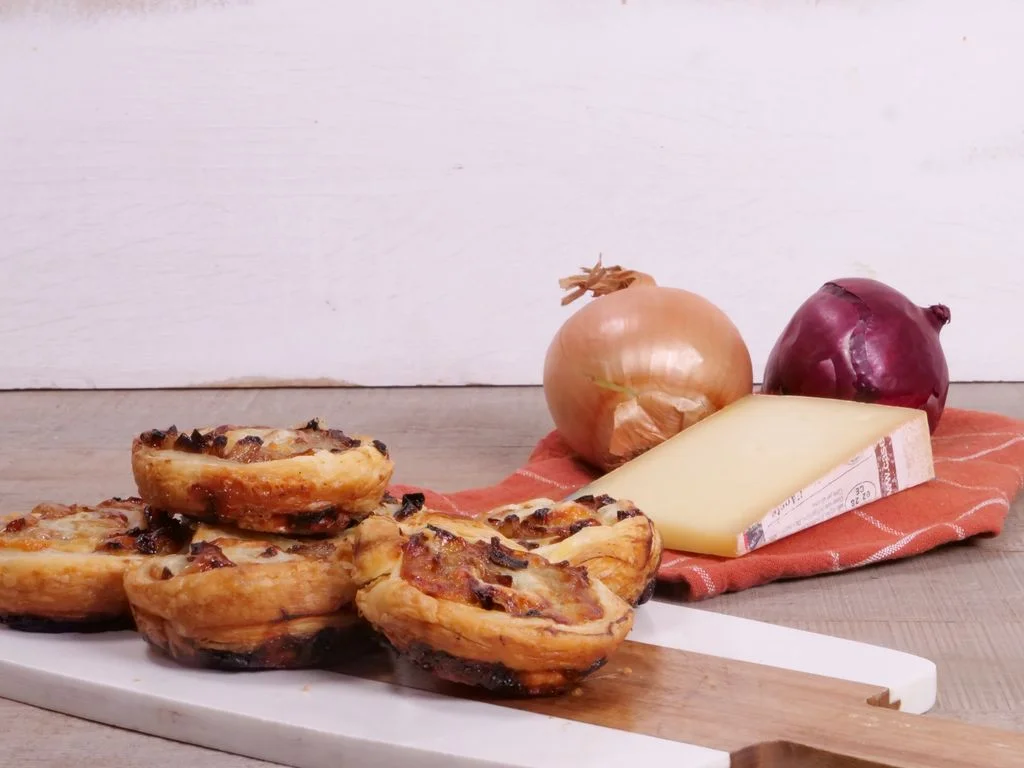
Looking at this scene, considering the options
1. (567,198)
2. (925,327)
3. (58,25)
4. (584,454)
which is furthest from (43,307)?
(925,327)

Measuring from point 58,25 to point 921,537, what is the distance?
212cm

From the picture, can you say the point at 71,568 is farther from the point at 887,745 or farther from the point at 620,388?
the point at 620,388

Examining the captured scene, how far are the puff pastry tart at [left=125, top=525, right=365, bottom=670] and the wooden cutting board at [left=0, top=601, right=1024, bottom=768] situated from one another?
0.9 inches

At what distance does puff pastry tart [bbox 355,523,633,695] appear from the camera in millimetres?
1060

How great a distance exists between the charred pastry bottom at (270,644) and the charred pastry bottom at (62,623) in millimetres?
89

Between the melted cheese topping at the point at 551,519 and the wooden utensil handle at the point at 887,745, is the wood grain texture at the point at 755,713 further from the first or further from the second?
the melted cheese topping at the point at 551,519

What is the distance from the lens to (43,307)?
2865 millimetres

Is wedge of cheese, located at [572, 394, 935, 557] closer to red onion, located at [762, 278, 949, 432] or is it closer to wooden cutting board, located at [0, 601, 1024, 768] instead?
red onion, located at [762, 278, 949, 432]

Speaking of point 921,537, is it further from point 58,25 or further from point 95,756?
point 58,25

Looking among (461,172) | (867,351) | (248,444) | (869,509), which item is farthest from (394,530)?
(461,172)

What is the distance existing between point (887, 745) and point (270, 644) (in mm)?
536

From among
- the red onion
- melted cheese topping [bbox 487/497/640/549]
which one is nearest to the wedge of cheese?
the red onion

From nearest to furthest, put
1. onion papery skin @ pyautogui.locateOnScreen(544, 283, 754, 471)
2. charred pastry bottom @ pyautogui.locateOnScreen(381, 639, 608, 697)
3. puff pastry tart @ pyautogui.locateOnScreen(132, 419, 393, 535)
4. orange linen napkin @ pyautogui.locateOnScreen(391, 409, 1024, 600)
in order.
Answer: charred pastry bottom @ pyautogui.locateOnScreen(381, 639, 608, 697) → puff pastry tart @ pyautogui.locateOnScreen(132, 419, 393, 535) → orange linen napkin @ pyautogui.locateOnScreen(391, 409, 1024, 600) → onion papery skin @ pyautogui.locateOnScreen(544, 283, 754, 471)

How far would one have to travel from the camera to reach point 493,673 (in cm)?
108
